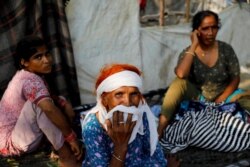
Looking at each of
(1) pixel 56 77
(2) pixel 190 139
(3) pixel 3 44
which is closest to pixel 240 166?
(2) pixel 190 139

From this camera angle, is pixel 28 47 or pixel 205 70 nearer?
pixel 28 47

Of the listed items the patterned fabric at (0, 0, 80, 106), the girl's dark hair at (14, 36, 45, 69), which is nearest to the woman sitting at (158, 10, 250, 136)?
the patterned fabric at (0, 0, 80, 106)

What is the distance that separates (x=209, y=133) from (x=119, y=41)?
1527 mm

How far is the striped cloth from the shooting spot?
Result: 3.37m

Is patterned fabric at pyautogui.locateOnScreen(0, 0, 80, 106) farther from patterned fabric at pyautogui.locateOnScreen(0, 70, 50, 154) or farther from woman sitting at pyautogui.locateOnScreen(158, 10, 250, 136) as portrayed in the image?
woman sitting at pyautogui.locateOnScreen(158, 10, 250, 136)

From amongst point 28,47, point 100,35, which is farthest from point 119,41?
point 28,47

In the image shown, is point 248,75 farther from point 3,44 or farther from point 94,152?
point 94,152

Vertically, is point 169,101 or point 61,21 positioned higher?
point 61,21

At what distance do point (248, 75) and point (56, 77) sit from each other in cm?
236

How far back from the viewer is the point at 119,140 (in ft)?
7.18

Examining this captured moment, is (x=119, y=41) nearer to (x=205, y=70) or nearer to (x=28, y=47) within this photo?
(x=205, y=70)

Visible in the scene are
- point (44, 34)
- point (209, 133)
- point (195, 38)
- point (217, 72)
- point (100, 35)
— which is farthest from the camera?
point (100, 35)

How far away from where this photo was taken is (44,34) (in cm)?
400

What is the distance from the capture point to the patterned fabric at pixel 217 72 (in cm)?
377
